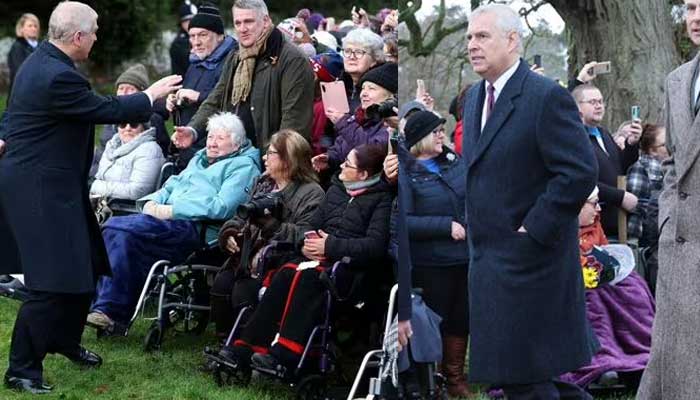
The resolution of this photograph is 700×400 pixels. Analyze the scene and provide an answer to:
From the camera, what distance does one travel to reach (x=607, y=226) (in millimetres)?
7758

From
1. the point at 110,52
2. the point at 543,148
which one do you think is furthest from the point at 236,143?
the point at 110,52

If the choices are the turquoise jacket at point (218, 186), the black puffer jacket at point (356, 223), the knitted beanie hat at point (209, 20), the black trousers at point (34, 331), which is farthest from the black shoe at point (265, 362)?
the knitted beanie hat at point (209, 20)

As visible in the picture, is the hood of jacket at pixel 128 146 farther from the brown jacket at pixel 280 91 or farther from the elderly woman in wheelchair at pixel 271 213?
the elderly woman in wheelchair at pixel 271 213

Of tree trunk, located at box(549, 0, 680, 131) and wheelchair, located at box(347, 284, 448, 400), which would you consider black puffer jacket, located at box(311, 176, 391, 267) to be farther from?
tree trunk, located at box(549, 0, 680, 131)

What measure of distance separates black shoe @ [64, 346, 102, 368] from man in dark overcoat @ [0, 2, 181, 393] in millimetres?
435

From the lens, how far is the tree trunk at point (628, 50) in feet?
25.6

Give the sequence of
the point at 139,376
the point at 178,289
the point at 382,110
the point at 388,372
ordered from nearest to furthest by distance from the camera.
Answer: the point at 388,372 < the point at 382,110 < the point at 139,376 < the point at 178,289

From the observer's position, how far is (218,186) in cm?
775

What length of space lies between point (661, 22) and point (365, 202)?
298 centimetres

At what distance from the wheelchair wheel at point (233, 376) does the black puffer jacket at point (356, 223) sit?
0.81 metres

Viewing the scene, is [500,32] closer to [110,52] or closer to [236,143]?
[236,143]

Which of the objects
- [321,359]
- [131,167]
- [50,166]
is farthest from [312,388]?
[131,167]

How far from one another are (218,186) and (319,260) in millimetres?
1397

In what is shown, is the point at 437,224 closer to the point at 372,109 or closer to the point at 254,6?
the point at 372,109
